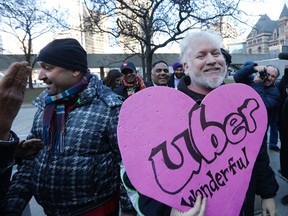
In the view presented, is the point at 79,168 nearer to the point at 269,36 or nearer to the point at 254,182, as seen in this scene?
the point at 254,182

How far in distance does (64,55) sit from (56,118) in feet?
1.11

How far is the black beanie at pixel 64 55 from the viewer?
4.36 feet

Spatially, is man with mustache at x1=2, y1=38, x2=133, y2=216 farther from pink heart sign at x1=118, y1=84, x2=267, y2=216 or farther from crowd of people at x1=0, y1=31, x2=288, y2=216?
pink heart sign at x1=118, y1=84, x2=267, y2=216

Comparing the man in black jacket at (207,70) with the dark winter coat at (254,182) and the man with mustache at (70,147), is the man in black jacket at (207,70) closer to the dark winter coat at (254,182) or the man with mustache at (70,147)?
the dark winter coat at (254,182)

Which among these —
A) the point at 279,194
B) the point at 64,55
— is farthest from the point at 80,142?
the point at 279,194

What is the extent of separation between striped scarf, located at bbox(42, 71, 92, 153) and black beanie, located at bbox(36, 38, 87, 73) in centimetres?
11

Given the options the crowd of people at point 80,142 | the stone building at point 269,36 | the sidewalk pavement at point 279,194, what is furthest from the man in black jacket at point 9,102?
the stone building at point 269,36

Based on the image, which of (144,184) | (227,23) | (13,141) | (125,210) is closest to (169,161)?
(144,184)

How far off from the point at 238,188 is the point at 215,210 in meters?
0.14

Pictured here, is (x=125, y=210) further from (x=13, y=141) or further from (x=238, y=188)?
(x=13, y=141)

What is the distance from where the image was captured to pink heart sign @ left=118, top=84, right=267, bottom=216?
843 millimetres

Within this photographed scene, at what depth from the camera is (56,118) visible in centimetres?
132

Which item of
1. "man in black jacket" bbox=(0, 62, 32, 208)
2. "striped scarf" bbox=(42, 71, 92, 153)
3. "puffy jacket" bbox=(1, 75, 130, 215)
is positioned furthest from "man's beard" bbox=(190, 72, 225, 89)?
"man in black jacket" bbox=(0, 62, 32, 208)

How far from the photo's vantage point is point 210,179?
3.01 ft
